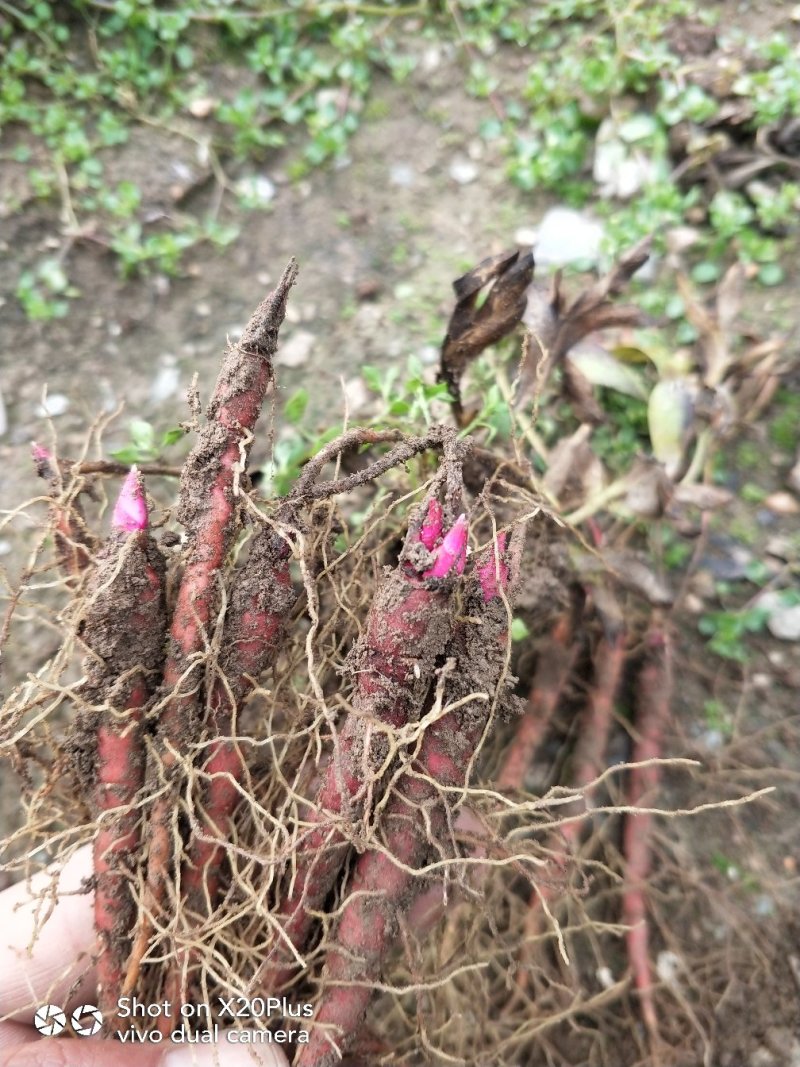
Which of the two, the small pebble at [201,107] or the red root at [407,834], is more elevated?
the small pebble at [201,107]

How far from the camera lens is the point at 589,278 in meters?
1.53

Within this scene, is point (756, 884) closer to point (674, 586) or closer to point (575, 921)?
point (575, 921)

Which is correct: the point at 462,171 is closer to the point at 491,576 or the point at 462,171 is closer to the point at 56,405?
the point at 56,405

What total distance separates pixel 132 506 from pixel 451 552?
38 centimetres

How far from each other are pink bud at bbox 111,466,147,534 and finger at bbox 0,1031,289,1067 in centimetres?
62

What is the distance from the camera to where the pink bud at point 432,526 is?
0.78 m

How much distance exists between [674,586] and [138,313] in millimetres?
1211

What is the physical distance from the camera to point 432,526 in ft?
2.58

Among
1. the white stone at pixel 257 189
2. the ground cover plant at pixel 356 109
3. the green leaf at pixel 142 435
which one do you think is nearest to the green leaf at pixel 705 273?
the ground cover plant at pixel 356 109

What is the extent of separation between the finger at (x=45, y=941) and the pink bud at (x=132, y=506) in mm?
526

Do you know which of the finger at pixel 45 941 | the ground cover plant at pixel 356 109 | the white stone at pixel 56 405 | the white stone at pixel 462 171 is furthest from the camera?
the white stone at pixel 462 171

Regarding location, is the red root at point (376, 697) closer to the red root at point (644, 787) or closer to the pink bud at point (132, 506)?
the pink bud at point (132, 506)

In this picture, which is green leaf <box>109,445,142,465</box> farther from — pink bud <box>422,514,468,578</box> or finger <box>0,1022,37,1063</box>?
finger <box>0,1022,37,1063</box>

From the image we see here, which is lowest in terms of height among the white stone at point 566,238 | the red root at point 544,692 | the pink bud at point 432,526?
the red root at point 544,692
